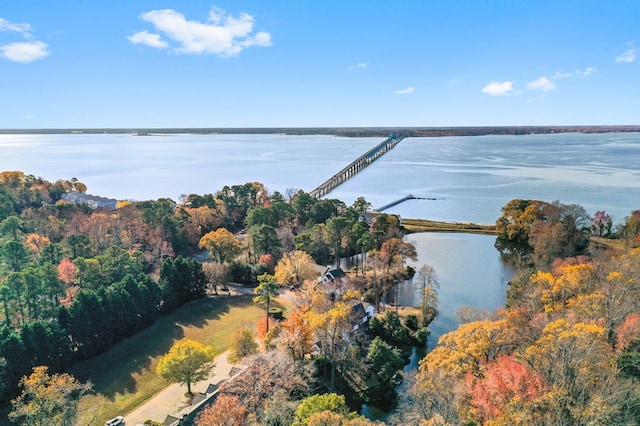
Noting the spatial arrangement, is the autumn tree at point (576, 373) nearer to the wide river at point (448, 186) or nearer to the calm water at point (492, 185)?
the wide river at point (448, 186)

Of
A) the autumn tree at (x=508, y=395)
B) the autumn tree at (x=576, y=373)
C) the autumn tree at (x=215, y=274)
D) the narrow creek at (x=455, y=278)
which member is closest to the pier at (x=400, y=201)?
the narrow creek at (x=455, y=278)

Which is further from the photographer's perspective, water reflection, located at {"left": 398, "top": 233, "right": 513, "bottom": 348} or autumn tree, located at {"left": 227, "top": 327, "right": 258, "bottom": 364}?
water reflection, located at {"left": 398, "top": 233, "right": 513, "bottom": 348}

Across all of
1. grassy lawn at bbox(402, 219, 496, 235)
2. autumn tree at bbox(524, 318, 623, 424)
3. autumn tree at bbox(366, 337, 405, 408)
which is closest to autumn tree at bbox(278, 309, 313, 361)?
autumn tree at bbox(366, 337, 405, 408)

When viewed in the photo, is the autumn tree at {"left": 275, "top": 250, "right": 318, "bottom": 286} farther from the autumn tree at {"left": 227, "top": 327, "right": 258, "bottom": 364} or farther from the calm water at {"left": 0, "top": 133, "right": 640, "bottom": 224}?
the calm water at {"left": 0, "top": 133, "right": 640, "bottom": 224}

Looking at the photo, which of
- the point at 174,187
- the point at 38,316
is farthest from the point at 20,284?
the point at 174,187

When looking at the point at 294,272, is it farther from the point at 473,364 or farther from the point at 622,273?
the point at 622,273

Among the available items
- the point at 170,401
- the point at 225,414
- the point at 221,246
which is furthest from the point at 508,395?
the point at 221,246
